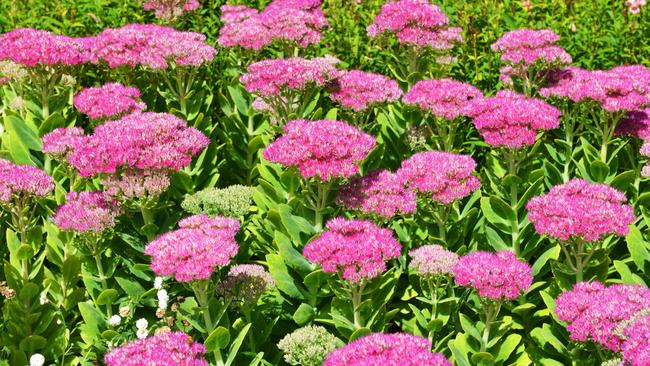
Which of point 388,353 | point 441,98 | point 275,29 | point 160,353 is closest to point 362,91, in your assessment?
point 441,98

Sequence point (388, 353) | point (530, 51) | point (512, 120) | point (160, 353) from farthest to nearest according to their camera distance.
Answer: point (530, 51) < point (512, 120) < point (160, 353) < point (388, 353)

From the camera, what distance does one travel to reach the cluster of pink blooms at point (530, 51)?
682 cm

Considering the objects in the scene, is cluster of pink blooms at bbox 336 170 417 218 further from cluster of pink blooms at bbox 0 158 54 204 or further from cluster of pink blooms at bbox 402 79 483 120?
cluster of pink blooms at bbox 0 158 54 204

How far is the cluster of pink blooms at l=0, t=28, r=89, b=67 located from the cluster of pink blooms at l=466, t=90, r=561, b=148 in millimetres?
3365

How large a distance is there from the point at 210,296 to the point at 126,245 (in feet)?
2.74

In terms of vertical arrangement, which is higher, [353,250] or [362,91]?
[362,91]

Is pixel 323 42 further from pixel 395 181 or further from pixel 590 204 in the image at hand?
pixel 590 204

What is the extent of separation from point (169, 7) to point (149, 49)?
119cm

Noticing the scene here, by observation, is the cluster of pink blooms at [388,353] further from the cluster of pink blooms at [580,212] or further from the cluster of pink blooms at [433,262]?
the cluster of pink blooms at [580,212]

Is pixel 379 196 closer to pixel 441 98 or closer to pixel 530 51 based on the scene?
pixel 441 98

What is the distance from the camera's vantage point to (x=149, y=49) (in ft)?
23.2

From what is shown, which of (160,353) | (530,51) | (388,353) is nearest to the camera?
(388,353)

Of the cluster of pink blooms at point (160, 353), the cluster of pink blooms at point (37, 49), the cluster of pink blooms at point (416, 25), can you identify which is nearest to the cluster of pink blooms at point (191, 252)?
the cluster of pink blooms at point (160, 353)

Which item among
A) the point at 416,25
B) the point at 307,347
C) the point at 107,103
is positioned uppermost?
the point at 416,25
